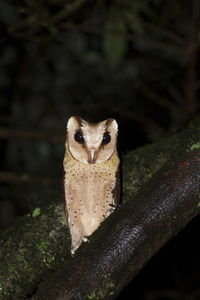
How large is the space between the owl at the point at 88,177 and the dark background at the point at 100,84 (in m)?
0.93

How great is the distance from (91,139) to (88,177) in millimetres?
210

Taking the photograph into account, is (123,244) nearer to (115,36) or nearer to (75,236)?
(75,236)

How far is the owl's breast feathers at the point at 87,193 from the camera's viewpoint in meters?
2.24

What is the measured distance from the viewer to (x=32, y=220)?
2334mm

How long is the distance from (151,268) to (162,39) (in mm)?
2464

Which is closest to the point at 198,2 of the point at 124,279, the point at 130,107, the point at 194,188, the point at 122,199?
the point at 130,107

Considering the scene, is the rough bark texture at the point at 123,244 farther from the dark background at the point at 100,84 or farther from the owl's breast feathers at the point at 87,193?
the dark background at the point at 100,84

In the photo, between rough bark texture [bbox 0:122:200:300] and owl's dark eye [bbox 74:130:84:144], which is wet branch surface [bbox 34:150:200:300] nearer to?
rough bark texture [bbox 0:122:200:300]

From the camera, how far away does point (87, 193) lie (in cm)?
226

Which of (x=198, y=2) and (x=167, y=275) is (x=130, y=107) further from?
(x=167, y=275)

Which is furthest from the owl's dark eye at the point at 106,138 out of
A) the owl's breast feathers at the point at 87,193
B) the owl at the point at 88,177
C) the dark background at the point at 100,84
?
the dark background at the point at 100,84

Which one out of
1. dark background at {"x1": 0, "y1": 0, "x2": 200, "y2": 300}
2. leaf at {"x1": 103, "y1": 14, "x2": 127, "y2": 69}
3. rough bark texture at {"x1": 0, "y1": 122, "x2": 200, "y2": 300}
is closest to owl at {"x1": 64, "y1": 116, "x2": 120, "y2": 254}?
rough bark texture at {"x1": 0, "y1": 122, "x2": 200, "y2": 300}

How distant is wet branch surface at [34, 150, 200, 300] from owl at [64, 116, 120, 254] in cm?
37

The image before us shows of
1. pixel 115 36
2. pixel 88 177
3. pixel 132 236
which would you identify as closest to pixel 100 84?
pixel 115 36
